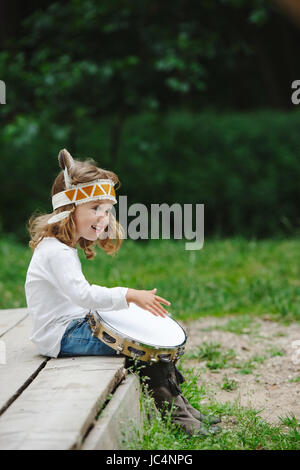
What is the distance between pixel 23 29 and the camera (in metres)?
9.45

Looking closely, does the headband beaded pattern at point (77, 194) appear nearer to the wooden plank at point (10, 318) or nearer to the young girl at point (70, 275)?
the young girl at point (70, 275)

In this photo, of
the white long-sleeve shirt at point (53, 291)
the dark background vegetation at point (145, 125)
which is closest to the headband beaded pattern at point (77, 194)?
the white long-sleeve shirt at point (53, 291)

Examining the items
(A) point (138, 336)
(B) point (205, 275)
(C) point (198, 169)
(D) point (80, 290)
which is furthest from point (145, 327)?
(C) point (198, 169)

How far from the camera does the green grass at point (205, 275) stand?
4785 mm

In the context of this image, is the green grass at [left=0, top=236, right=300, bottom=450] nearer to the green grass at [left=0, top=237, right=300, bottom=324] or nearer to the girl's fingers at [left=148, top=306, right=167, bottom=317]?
the green grass at [left=0, top=237, right=300, bottom=324]

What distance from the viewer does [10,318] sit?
3576 mm

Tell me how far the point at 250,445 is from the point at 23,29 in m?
8.40

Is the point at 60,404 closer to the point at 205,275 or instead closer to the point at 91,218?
the point at 91,218

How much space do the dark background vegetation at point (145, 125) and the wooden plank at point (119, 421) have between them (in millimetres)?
5547

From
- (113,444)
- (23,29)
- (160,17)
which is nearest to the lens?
(113,444)

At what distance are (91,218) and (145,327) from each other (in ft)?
1.76

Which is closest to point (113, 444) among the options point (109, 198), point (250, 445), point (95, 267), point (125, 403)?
point (125, 403)

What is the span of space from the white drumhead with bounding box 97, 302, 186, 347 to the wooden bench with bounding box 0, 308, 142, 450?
131 mm

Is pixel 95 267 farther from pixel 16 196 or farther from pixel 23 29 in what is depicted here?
pixel 23 29
